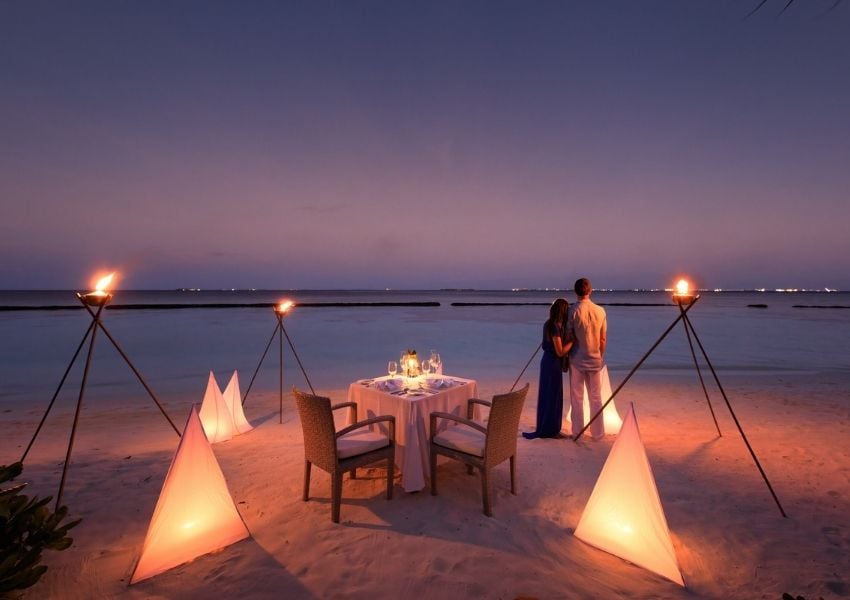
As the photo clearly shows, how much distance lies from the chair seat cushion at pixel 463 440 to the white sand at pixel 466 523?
480 millimetres

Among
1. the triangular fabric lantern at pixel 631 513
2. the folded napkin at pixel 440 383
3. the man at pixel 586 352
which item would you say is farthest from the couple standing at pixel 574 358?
the triangular fabric lantern at pixel 631 513

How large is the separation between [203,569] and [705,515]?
12.8ft

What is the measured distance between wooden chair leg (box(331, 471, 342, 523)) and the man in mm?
3214

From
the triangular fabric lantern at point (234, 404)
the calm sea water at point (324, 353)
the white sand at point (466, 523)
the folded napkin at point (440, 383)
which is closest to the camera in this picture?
the white sand at point (466, 523)

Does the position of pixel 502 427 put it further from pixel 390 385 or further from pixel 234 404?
pixel 234 404

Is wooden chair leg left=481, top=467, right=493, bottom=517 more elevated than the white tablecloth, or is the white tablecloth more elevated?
the white tablecloth

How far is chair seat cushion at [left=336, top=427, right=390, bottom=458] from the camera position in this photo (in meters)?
3.36

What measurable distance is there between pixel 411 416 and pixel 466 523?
100 cm

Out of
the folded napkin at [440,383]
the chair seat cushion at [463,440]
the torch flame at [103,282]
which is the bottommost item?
the chair seat cushion at [463,440]

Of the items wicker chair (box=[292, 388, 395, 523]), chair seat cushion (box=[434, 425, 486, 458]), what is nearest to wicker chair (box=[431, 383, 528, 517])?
chair seat cushion (box=[434, 425, 486, 458])

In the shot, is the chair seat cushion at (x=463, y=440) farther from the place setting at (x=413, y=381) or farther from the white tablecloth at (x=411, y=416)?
the place setting at (x=413, y=381)

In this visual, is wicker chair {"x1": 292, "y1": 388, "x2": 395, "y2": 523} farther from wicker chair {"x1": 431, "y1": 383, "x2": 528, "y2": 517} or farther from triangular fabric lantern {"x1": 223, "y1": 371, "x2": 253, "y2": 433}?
triangular fabric lantern {"x1": 223, "y1": 371, "x2": 253, "y2": 433}

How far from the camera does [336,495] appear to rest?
125 inches

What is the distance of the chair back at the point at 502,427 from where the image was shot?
3.33 metres
